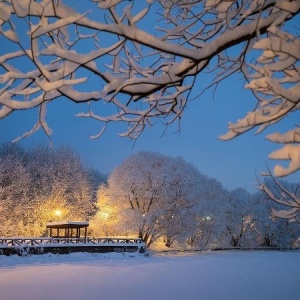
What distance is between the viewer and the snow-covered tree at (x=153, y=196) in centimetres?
3259

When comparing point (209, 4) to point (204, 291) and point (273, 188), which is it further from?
point (273, 188)

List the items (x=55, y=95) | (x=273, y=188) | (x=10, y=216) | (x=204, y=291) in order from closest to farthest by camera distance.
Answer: (x=55, y=95), (x=204, y=291), (x=10, y=216), (x=273, y=188)

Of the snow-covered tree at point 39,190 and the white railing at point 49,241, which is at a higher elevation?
the snow-covered tree at point 39,190

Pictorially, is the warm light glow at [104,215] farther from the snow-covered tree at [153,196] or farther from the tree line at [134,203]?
the snow-covered tree at [153,196]

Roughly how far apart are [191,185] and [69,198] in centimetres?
1496

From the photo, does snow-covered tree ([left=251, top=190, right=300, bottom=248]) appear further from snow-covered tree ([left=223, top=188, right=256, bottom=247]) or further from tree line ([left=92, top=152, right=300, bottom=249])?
tree line ([left=92, top=152, right=300, bottom=249])

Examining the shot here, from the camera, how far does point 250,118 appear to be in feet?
6.43

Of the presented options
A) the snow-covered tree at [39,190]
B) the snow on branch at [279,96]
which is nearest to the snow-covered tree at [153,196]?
the snow-covered tree at [39,190]

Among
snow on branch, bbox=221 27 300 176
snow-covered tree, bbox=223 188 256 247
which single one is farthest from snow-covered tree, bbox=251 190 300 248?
snow on branch, bbox=221 27 300 176

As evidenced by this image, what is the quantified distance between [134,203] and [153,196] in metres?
2.02

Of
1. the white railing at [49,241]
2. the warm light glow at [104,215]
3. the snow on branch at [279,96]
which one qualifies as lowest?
the white railing at [49,241]

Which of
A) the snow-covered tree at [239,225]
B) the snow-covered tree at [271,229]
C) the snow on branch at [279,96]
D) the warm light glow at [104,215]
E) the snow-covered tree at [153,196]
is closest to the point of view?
the snow on branch at [279,96]

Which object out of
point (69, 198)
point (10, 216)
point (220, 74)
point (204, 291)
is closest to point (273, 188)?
point (69, 198)

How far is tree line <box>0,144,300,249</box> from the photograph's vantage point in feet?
107
